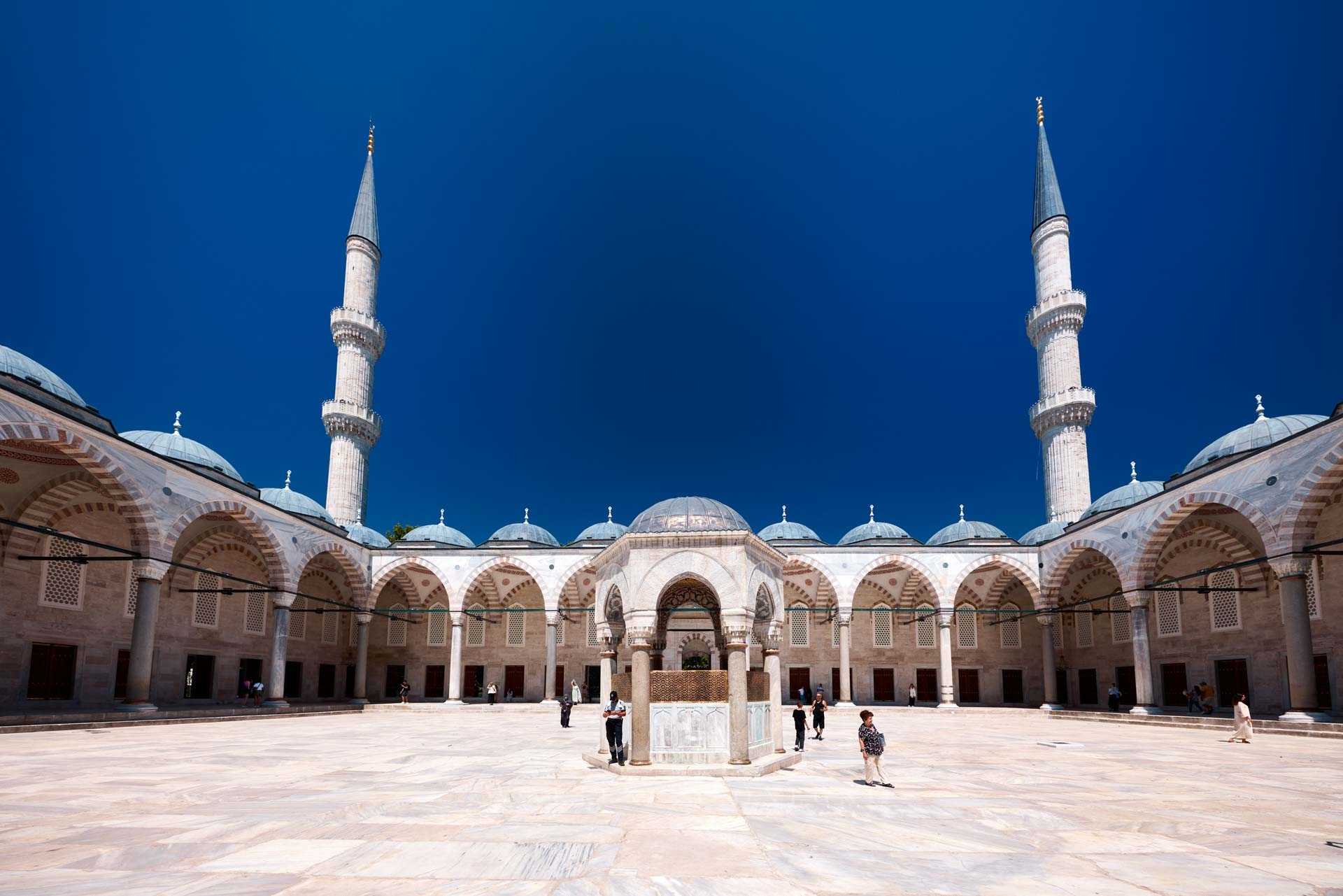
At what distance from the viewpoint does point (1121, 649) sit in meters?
25.3

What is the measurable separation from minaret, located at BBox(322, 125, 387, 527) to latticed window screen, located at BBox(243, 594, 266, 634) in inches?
188

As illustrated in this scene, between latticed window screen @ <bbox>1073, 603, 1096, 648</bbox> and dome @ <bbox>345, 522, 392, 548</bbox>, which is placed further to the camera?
dome @ <bbox>345, 522, 392, 548</bbox>

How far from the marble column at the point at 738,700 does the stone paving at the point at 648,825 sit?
1.84 ft

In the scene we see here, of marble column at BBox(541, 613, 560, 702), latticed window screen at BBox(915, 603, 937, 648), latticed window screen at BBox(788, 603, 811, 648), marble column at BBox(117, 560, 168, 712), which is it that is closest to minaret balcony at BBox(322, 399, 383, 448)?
marble column at BBox(541, 613, 560, 702)

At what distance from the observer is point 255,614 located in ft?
83.3

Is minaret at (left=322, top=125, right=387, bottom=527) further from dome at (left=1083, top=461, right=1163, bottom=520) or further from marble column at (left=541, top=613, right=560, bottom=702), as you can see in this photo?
dome at (left=1083, top=461, right=1163, bottom=520)

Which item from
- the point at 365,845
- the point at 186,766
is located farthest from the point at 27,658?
the point at 365,845

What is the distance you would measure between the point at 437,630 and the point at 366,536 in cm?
438

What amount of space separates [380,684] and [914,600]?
20.0 m

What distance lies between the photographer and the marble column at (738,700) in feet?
29.6

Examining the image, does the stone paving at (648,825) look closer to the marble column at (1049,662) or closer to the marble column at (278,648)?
the marble column at (278,648)

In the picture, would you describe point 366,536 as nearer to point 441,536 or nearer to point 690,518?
point 441,536

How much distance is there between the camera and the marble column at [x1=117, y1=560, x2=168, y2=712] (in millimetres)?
16203

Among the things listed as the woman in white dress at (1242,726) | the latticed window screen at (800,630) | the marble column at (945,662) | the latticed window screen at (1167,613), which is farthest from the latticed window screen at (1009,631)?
the woman in white dress at (1242,726)
